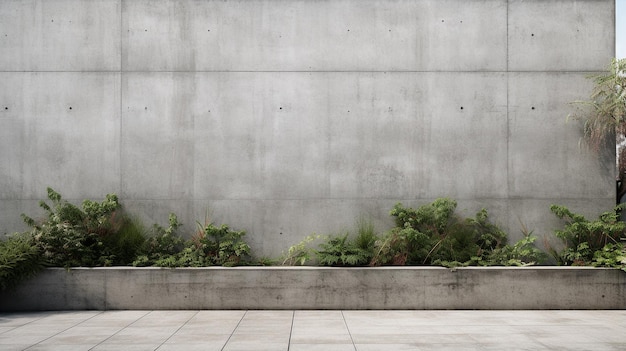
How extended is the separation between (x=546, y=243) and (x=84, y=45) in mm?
Answer: 8819

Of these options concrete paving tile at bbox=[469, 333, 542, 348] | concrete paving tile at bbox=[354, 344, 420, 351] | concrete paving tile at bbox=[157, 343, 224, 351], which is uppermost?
concrete paving tile at bbox=[157, 343, 224, 351]

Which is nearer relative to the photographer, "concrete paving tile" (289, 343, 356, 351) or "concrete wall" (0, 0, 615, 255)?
"concrete paving tile" (289, 343, 356, 351)

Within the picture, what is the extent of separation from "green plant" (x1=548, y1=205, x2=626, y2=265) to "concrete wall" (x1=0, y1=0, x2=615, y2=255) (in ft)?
1.06

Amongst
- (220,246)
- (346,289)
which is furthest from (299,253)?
(220,246)

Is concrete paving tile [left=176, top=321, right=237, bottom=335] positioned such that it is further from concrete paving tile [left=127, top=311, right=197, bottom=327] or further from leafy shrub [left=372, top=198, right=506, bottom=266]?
leafy shrub [left=372, top=198, right=506, bottom=266]

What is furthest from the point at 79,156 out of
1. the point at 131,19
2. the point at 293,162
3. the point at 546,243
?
the point at 546,243

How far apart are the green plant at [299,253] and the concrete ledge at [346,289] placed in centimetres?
58

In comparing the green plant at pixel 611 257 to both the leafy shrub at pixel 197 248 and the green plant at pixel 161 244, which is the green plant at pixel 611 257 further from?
the green plant at pixel 161 244

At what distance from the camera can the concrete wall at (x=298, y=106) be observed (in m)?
9.13

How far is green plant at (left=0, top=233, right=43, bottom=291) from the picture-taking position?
7.84m

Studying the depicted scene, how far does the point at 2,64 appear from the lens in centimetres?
920

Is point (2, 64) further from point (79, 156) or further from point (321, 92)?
point (321, 92)

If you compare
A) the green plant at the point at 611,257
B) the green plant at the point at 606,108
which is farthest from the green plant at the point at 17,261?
the green plant at the point at 606,108

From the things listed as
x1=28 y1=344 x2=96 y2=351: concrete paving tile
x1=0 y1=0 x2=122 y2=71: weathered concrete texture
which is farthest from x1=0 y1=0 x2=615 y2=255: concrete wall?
x1=28 y1=344 x2=96 y2=351: concrete paving tile
